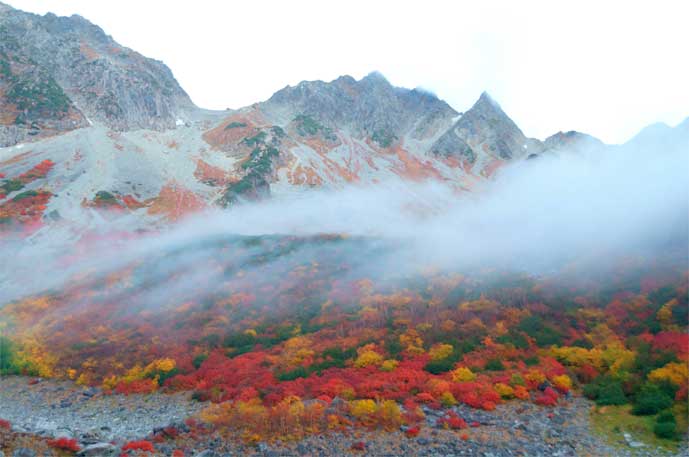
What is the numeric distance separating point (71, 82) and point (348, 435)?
424 feet

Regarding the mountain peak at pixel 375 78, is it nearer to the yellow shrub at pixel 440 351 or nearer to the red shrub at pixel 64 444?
the yellow shrub at pixel 440 351

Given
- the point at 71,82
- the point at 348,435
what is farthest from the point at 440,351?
the point at 71,82

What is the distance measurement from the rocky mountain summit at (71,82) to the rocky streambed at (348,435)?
8762 centimetres

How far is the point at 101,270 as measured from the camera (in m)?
45.7

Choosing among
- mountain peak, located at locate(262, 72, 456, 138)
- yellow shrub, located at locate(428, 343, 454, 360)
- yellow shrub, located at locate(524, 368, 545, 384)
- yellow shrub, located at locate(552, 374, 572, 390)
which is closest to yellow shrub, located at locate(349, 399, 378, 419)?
yellow shrub, located at locate(428, 343, 454, 360)

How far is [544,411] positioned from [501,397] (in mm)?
1923

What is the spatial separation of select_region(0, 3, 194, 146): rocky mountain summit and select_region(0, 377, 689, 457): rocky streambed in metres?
87.6

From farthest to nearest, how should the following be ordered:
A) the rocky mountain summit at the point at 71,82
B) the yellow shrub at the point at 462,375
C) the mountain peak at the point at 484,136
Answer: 1. the mountain peak at the point at 484,136
2. the rocky mountain summit at the point at 71,82
3. the yellow shrub at the point at 462,375

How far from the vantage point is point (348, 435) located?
16.4m

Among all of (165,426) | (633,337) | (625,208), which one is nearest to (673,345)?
(633,337)

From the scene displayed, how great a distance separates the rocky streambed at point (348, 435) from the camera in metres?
15.2

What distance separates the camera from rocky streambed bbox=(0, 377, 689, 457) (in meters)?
15.2

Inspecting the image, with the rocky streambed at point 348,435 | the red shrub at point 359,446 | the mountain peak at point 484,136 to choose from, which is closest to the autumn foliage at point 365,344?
the rocky streambed at point 348,435

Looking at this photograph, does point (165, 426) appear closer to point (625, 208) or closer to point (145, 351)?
point (145, 351)
